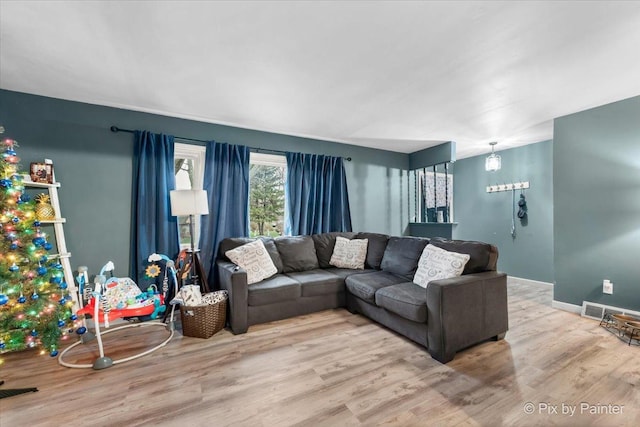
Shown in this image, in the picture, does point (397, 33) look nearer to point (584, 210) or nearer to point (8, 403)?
point (584, 210)

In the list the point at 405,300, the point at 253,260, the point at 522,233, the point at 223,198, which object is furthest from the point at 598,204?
the point at 223,198

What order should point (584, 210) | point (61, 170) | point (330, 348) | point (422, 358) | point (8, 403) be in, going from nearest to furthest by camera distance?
point (8, 403) → point (422, 358) → point (330, 348) → point (61, 170) → point (584, 210)

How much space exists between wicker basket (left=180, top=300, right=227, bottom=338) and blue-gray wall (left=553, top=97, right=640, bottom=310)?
4113 millimetres

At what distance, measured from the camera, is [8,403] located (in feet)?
5.57

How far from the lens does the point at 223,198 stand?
3430mm

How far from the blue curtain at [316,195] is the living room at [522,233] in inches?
10.9

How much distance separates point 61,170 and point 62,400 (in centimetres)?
223

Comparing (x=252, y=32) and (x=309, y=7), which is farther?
(x=252, y=32)

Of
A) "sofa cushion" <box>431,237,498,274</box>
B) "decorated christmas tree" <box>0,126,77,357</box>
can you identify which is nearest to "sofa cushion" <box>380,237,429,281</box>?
"sofa cushion" <box>431,237,498,274</box>

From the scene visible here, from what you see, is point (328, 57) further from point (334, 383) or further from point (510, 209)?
point (510, 209)

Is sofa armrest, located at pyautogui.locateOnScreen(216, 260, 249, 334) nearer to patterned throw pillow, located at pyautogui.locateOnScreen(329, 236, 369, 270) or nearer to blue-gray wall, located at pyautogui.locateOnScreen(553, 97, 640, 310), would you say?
patterned throw pillow, located at pyautogui.locateOnScreen(329, 236, 369, 270)

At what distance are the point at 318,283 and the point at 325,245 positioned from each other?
818mm

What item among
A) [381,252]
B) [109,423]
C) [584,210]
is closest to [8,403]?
[109,423]

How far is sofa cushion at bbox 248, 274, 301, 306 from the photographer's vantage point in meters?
2.77
